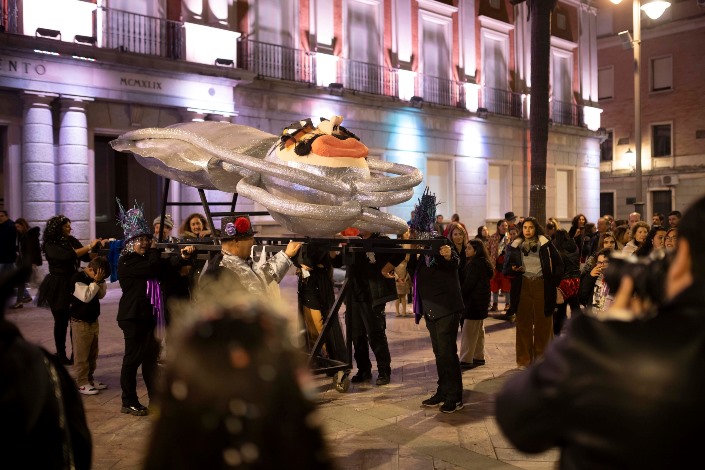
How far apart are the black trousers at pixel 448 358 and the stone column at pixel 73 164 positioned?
395 inches

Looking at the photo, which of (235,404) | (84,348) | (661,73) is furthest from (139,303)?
(661,73)

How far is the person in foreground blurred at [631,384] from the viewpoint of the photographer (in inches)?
57.3

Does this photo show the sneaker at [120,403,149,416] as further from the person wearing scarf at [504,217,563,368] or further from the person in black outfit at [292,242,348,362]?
the person wearing scarf at [504,217,563,368]

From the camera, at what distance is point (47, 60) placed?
13.4m

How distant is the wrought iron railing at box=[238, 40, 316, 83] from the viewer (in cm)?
1692

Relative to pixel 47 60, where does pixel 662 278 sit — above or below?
below

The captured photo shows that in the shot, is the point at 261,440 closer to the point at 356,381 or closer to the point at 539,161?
the point at 356,381

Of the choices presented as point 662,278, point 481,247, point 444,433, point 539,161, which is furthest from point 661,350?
point 539,161

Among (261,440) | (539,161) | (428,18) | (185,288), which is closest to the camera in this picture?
(261,440)

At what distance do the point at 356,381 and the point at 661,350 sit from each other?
234 inches

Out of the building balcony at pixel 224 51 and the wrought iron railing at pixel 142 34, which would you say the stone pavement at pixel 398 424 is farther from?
the wrought iron railing at pixel 142 34

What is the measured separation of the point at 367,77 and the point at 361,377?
45.0ft

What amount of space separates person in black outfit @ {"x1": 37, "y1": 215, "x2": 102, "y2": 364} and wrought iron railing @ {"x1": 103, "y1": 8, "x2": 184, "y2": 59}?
25.8 ft

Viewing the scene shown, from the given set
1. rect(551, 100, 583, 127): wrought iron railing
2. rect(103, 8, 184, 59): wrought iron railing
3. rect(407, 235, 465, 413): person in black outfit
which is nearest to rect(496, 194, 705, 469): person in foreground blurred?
rect(407, 235, 465, 413): person in black outfit
